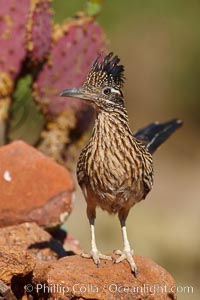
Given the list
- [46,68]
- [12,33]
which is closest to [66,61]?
[46,68]

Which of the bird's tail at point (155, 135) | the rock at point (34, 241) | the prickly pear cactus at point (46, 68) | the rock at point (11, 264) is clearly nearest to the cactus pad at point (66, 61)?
the prickly pear cactus at point (46, 68)

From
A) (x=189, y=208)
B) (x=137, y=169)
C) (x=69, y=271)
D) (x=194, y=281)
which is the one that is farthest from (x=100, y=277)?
(x=189, y=208)

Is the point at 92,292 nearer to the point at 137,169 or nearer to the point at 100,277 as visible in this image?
the point at 100,277

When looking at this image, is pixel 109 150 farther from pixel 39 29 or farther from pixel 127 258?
pixel 39 29

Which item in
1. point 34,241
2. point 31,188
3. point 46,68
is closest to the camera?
point 34,241

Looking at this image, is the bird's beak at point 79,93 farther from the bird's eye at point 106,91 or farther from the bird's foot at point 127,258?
the bird's foot at point 127,258
